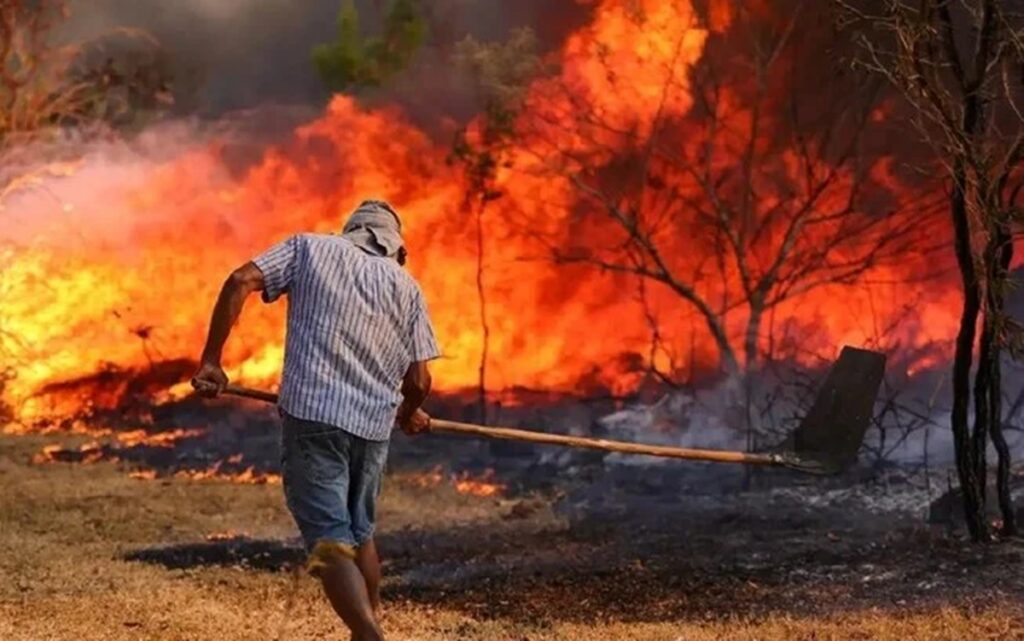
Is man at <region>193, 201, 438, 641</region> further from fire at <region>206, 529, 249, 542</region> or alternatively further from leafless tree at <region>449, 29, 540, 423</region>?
leafless tree at <region>449, 29, 540, 423</region>

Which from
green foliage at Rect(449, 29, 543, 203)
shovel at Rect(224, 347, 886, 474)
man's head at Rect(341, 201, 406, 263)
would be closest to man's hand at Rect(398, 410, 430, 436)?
man's head at Rect(341, 201, 406, 263)

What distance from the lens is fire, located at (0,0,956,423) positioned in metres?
15.0

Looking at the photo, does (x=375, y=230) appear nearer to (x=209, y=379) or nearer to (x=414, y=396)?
(x=414, y=396)

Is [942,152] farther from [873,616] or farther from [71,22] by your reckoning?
[71,22]

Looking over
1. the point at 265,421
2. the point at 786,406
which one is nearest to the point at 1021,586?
the point at 786,406

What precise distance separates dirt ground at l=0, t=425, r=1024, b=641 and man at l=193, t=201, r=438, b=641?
1.51 meters

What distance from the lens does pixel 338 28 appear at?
18656 millimetres

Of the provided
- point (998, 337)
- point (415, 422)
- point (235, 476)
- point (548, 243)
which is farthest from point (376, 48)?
point (415, 422)

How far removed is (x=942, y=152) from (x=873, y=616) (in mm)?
3386

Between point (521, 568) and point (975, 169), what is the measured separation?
4.00 metres

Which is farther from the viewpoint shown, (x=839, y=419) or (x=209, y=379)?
(x=839, y=419)

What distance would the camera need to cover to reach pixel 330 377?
454cm

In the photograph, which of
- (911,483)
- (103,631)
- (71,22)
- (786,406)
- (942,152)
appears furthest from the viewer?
(71,22)

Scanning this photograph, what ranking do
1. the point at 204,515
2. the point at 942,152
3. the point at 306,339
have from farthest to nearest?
1. the point at 204,515
2. the point at 942,152
3. the point at 306,339
